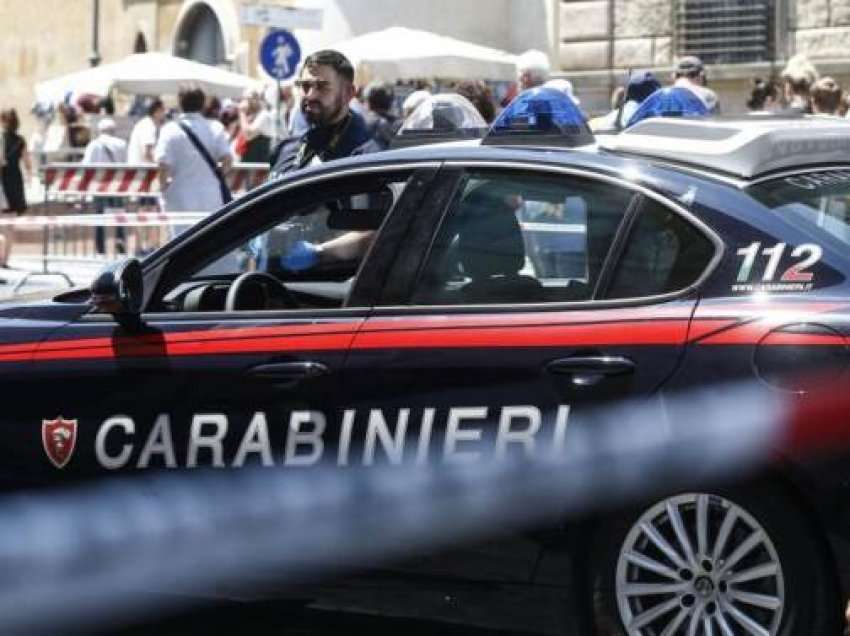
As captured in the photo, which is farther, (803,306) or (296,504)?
(296,504)

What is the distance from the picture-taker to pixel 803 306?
522cm

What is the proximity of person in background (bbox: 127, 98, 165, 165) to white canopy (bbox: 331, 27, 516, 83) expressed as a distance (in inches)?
163

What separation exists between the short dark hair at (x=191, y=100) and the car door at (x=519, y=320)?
34.4 ft

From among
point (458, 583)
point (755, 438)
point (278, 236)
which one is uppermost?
point (278, 236)

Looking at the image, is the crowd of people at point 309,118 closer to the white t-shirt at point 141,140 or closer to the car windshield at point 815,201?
the white t-shirt at point 141,140

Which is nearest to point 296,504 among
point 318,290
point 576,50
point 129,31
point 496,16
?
point 318,290

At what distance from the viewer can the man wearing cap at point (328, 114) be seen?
28.2ft

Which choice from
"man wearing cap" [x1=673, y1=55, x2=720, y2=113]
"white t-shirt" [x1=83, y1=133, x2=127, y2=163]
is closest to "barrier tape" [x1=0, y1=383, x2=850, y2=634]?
"man wearing cap" [x1=673, y1=55, x2=720, y2=113]

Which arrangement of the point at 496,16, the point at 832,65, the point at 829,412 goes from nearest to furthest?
the point at 829,412
the point at 832,65
the point at 496,16

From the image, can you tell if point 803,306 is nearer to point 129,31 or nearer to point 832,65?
point 832,65

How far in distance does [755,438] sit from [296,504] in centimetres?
127

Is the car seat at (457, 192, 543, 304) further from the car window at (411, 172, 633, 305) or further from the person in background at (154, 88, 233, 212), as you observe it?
the person in background at (154, 88, 233, 212)

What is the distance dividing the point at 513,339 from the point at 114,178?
17.4m

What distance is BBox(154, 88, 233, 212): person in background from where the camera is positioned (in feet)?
53.3
